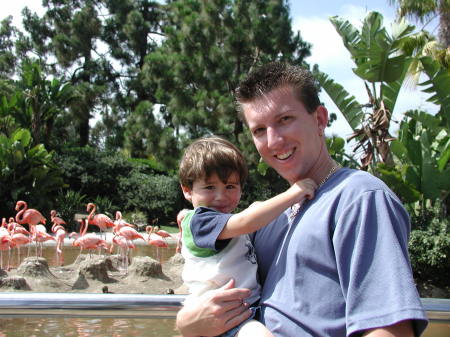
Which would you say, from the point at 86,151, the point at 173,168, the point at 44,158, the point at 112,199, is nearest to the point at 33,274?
the point at 44,158

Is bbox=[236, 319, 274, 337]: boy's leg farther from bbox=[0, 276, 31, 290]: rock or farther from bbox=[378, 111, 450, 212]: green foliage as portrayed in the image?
bbox=[378, 111, 450, 212]: green foliage

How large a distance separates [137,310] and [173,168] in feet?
54.0

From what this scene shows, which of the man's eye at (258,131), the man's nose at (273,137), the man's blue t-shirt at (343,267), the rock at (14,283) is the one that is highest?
the man's eye at (258,131)

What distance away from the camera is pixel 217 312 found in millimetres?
1432

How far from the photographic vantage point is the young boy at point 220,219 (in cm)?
143

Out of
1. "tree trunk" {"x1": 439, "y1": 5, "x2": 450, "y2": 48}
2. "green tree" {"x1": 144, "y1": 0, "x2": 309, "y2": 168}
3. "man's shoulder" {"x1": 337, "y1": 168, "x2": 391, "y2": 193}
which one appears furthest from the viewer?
"green tree" {"x1": 144, "y1": 0, "x2": 309, "y2": 168}

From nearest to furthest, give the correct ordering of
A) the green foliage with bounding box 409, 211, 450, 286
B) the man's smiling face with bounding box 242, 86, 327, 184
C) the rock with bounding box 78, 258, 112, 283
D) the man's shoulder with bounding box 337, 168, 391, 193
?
1. the man's shoulder with bounding box 337, 168, 391, 193
2. the man's smiling face with bounding box 242, 86, 327, 184
3. the green foliage with bounding box 409, 211, 450, 286
4. the rock with bounding box 78, 258, 112, 283

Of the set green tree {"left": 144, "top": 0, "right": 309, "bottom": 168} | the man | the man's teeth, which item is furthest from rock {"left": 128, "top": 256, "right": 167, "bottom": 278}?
green tree {"left": 144, "top": 0, "right": 309, "bottom": 168}

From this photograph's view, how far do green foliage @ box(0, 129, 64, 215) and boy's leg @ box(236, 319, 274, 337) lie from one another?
50.3 ft

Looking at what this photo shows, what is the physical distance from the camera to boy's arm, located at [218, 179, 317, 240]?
1378 millimetres

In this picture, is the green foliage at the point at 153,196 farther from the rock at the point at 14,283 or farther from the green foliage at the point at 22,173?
the rock at the point at 14,283

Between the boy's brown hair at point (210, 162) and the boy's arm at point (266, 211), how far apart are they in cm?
26

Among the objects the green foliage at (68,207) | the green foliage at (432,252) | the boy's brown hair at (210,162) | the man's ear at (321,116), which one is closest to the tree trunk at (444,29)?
the green foliage at (432,252)

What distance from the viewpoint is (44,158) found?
16.3m
